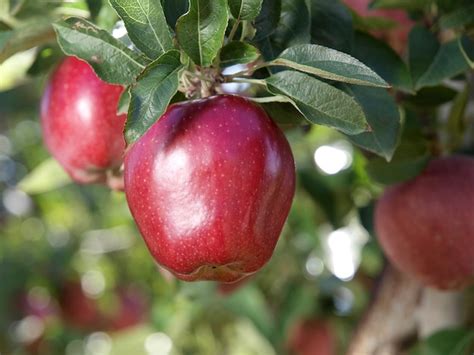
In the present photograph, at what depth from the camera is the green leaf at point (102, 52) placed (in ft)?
2.38

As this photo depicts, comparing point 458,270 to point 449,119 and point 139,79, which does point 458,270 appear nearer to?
point 449,119

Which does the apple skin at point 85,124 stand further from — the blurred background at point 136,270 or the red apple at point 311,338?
the red apple at point 311,338

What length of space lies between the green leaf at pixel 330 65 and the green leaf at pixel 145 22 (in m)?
0.10

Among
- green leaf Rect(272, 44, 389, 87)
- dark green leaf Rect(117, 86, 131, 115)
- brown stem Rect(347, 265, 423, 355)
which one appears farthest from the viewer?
brown stem Rect(347, 265, 423, 355)


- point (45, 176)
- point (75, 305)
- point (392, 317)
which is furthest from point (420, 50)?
point (75, 305)

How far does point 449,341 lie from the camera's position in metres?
1.18

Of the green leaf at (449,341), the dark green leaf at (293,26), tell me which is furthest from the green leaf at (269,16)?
the green leaf at (449,341)

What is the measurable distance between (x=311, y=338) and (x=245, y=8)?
4.02ft

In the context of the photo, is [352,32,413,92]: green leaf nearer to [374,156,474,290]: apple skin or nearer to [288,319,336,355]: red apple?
[374,156,474,290]: apple skin

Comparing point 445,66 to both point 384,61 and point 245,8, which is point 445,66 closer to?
point 384,61

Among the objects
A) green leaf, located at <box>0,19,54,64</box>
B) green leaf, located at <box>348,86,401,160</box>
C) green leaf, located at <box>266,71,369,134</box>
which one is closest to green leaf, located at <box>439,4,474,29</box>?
green leaf, located at <box>348,86,401,160</box>

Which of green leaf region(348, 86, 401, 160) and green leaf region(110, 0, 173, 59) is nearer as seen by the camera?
green leaf region(110, 0, 173, 59)

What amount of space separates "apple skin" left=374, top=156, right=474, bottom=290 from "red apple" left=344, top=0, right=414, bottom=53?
15 cm

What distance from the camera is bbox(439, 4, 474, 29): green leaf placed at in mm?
892
